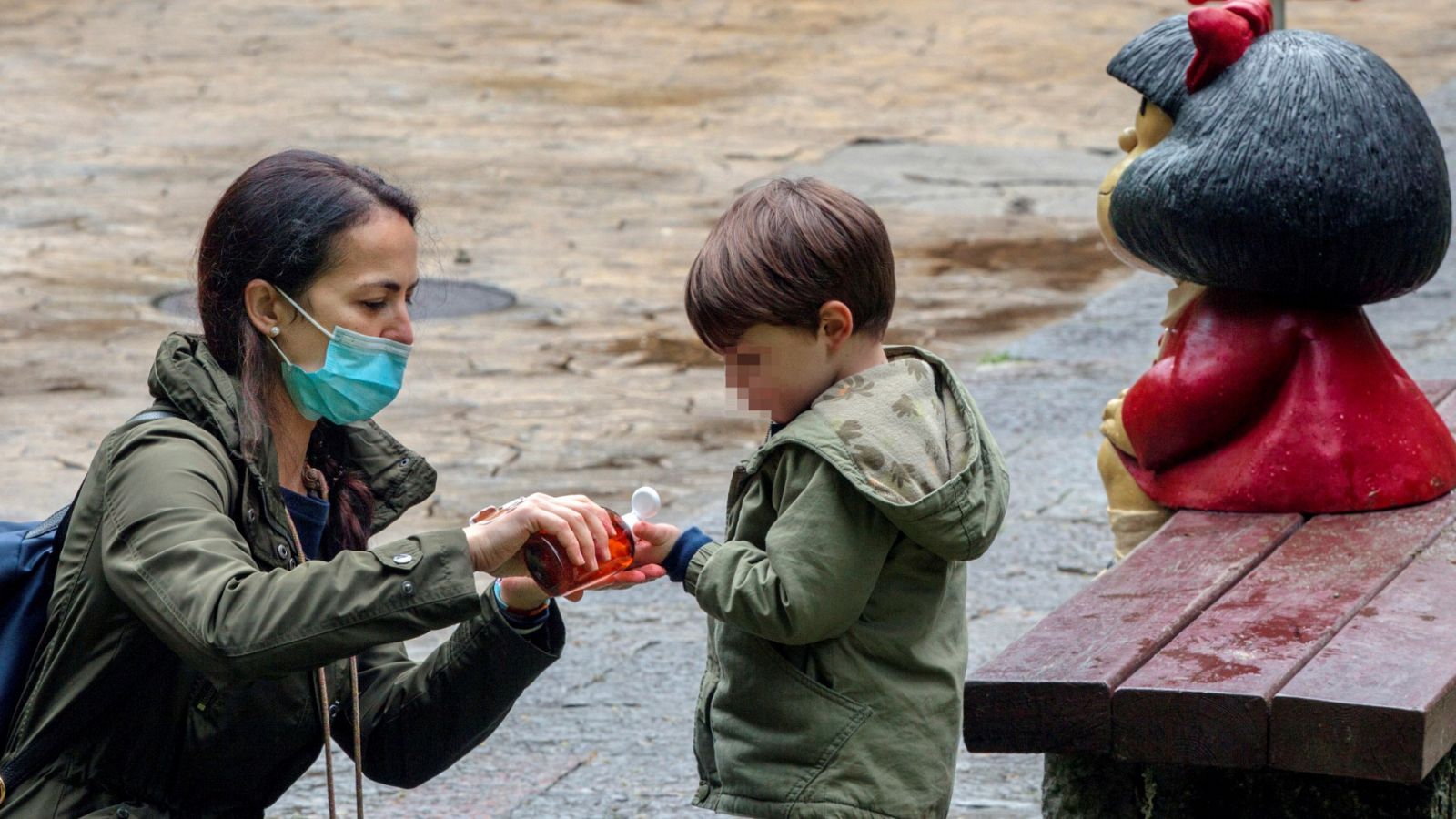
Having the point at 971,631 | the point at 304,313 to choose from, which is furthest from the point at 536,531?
the point at 971,631

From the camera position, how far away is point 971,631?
14.1 feet

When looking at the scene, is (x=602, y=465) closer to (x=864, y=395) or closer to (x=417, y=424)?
(x=417, y=424)

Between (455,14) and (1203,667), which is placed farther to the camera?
(455,14)

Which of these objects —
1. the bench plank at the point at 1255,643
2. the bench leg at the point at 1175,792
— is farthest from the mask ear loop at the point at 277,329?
the bench leg at the point at 1175,792

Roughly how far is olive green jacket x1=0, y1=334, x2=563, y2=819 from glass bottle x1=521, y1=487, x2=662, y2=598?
135 millimetres

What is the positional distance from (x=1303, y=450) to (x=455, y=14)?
13012mm

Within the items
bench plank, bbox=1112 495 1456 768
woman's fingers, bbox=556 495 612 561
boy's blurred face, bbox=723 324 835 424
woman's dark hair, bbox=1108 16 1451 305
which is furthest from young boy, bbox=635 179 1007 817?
Answer: woman's dark hair, bbox=1108 16 1451 305

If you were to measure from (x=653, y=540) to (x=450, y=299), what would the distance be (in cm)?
595

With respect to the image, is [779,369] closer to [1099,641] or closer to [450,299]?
[1099,641]

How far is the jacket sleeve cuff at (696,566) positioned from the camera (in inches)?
93.1

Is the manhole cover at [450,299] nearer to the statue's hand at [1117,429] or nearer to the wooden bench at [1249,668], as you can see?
the statue's hand at [1117,429]

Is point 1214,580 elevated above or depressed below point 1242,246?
below

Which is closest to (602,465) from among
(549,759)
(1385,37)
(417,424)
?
(417,424)

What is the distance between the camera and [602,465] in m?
5.89
